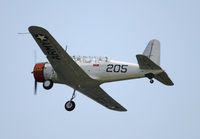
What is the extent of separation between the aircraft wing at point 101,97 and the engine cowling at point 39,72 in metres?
2.09

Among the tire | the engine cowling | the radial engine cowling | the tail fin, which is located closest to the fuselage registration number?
the tail fin

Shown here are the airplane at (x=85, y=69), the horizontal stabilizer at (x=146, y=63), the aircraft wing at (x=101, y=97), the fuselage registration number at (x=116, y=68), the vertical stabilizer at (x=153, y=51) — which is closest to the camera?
the horizontal stabilizer at (x=146, y=63)

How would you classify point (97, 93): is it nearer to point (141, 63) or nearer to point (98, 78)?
point (98, 78)

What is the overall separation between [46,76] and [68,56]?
2337mm

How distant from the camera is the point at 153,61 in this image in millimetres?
20766

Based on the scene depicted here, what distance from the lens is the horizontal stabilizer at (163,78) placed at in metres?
20.4

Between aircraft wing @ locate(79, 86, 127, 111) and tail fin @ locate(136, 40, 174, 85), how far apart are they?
10.4 ft

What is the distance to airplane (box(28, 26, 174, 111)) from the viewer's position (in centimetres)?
2023

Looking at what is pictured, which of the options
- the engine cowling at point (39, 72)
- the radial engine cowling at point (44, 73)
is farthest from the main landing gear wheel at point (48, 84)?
the engine cowling at point (39, 72)

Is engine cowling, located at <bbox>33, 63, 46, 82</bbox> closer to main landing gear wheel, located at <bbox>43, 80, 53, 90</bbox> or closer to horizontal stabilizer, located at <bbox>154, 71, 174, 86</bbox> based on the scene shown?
main landing gear wheel, located at <bbox>43, 80, 53, 90</bbox>

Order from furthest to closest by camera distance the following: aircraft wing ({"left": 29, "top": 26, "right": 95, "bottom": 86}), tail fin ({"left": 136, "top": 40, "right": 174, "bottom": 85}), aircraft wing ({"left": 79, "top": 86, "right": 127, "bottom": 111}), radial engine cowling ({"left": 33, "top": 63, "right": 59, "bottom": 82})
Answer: aircraft wing ({"left": 79, "top": 86, "right": 127, "bottom": 111}) < radial engine cowling ({"left": 33, "top": 63, "right": 59, "bottom": 82}) < aircraft wing ({"left": 29, "top": 26, "right": 95, "bottom": 86}) < tail fin ({"left": 136, "top": 40, "right": 174, "bottom": 85})

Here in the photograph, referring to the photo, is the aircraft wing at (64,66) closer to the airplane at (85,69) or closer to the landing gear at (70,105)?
the airplane at (85,69)

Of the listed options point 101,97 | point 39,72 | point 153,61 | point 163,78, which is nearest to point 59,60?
point 39,72

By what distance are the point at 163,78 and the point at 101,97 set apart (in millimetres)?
4518
